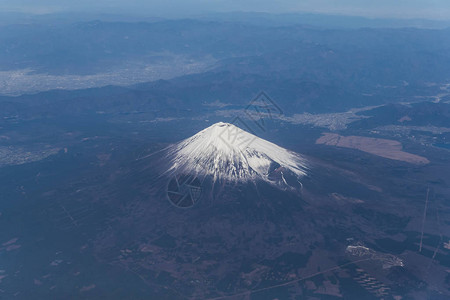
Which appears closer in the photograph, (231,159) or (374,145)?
(231,159)

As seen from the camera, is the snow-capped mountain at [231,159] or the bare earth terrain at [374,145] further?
the bare earth terrain at [374,145]

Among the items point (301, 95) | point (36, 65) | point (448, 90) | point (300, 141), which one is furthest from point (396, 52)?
point (36, 65)

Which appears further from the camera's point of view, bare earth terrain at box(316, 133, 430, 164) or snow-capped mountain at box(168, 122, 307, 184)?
bare earth terrain at box(316, 133, 430, 164)

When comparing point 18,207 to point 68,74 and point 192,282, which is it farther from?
point 68,74

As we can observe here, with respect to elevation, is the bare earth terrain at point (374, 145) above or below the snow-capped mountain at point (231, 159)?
below

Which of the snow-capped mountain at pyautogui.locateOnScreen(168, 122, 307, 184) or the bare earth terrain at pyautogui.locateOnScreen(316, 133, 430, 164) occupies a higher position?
the snow-capped mountain at pyautogui.locateOnScreen(168, 122, 307, 184)
